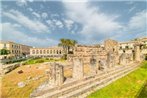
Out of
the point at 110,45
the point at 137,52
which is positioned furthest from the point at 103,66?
the point at 110,45

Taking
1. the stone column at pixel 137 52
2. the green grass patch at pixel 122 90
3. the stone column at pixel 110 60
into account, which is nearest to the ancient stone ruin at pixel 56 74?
the green grass patch at pixel 122 90

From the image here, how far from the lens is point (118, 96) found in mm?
14547

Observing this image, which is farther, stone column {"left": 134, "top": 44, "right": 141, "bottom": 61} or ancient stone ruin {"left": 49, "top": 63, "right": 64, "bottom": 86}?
stone column {"left": 134, "top": 44, "right": 141, "bottom": 61}

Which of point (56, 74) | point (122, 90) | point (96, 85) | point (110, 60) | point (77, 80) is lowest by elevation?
point (122, 90)

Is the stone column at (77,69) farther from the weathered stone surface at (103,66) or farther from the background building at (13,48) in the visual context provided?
the background building at (13,48)

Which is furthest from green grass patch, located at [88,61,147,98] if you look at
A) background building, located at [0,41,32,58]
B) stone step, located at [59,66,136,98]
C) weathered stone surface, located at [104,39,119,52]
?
background building, located at [0,41,32,58]

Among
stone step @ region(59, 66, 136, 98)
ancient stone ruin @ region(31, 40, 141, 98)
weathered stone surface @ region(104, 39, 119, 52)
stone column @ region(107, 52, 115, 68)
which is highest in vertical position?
weathered stone surface @ region(104, 39, 119, 52)

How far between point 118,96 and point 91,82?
108 inches

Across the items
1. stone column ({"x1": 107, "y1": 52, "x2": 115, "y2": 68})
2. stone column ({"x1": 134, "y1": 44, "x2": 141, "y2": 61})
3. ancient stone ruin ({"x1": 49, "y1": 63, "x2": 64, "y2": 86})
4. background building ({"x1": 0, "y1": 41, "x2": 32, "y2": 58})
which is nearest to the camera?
ancient stone ruin ({"x1": 49, "y1": 63, "x2": 64, "y2": 86})

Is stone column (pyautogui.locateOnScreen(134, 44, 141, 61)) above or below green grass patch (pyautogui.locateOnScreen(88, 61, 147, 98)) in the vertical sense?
above

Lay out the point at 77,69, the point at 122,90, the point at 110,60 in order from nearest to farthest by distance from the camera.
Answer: the point at 77,69 → the point at 122,90 → the point at 110,60

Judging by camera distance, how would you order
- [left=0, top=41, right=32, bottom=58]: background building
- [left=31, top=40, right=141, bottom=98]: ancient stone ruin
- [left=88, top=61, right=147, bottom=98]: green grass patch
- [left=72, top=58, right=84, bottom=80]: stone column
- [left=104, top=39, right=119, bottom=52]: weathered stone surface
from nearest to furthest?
[left=31, top=40, right=141, bottom=98]: ancient stone ruin
[left=88, top=61, right=147, bottom=98]: green grass patch
[left=72, top=58, right=84, bottom=80]: stone column
[left=104, top=39, right=119, bottom=52]: weathered stone surface
[left=0, top=41, right=32, bottom=58]: background building

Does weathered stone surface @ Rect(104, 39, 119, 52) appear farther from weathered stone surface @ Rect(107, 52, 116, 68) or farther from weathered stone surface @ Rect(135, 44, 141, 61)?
weathered stone surface @ Rect(107, 52, 116, 68)

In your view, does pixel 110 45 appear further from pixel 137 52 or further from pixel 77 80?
pixel 77 80
